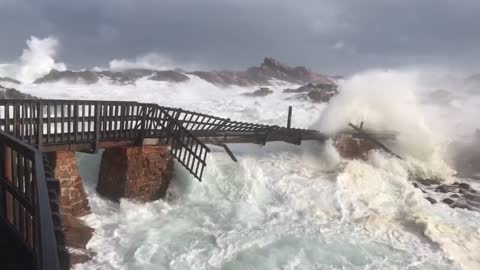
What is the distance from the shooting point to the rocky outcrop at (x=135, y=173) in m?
11.9

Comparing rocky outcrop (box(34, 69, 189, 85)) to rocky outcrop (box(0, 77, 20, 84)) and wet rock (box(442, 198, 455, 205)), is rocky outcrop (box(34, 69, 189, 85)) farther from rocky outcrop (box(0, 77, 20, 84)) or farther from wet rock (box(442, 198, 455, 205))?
wet rock (box(442, 198, 455, 205))

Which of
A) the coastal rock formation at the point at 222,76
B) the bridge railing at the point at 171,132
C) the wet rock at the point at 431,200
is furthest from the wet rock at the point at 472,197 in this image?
the coastal rock formation at the point at 222,76

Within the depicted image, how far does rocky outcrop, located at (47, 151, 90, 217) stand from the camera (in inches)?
413

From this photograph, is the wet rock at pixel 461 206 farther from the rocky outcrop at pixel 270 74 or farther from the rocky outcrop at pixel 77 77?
the rocky outcrop at pixel 270 74

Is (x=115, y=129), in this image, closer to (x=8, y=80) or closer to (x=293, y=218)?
(x=293, y=218)

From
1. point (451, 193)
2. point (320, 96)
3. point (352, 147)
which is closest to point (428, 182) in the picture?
point (451, 193)

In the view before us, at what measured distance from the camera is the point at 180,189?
13.1 meters

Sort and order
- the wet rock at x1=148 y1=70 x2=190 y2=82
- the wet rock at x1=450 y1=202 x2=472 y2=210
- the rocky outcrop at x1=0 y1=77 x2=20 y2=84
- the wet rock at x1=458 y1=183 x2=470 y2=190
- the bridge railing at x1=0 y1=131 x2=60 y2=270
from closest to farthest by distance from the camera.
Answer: the bridge railing at x1=0 y1=131 x2=60 y2=270 < the wet rock at x1=450 y1=202 x2=472 y2=210 < the wet rock at x1=458 y1=183 x2=470 y2=190 < the rocky outcrop at x1=0 y1=77 x2=20 y2=84 < the wet rock at x1=148 y1=70 x2=190 y2=82

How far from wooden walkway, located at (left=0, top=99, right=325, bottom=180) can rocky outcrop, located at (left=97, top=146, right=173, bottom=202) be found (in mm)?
379

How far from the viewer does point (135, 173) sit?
12.1m

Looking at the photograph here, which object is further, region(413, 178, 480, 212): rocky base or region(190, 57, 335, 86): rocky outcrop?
region(190, 57, 335, 86): rocky outcrop

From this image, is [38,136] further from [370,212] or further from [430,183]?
[430,183]

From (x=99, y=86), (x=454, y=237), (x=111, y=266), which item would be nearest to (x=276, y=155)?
(x=454, y=237)

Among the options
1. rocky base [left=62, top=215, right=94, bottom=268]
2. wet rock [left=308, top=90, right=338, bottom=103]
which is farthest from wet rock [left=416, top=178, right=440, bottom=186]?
wet rock [left=308, top=90, right=338, bottom=103]
